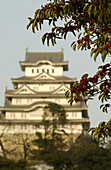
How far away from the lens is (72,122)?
44.4 m

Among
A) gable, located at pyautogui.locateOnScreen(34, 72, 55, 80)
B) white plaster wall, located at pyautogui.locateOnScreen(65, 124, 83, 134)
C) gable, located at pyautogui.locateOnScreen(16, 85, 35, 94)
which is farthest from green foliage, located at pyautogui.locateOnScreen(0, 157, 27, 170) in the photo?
gable, located at pyautogui.locateOnScreen(34, 72, 55, 80)

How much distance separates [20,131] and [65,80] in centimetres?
1150

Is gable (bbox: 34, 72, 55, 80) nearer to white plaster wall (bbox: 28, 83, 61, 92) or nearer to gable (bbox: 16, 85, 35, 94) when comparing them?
white plaster wall (bbox: 28, 83, 61, 92)

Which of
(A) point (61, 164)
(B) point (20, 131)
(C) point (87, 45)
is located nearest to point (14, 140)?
(B) point (20, 131)

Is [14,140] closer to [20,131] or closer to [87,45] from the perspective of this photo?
[20,131]

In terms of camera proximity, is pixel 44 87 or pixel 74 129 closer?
pixel 74 129

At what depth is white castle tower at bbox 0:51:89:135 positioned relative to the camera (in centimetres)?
4447

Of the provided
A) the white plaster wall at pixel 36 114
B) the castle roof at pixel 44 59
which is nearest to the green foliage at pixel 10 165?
the white plaster wall at pixel 36 114

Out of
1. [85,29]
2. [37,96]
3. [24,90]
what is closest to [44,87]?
[37,96]

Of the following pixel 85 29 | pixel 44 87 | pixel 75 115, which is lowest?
pixel 85 29

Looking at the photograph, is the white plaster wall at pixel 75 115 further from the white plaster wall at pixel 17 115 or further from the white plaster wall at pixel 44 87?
the white plaster wall at pixel 17 115

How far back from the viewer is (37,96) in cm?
4678

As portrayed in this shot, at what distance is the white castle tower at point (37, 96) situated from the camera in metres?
44.5

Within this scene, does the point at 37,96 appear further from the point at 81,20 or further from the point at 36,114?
the point at 81,20
